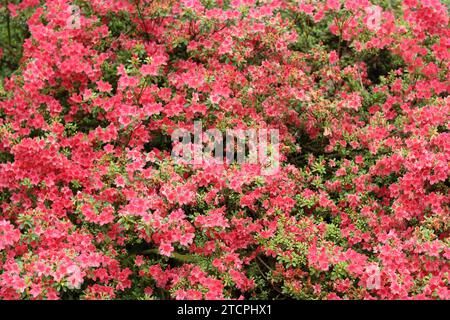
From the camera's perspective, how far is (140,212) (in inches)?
132

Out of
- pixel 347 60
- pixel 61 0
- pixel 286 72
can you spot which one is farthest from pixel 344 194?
pixel 61 0

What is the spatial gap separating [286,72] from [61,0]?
1.69 meters

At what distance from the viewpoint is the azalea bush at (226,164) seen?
11.3 ft

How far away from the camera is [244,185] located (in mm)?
3797

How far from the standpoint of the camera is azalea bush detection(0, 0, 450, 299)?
344cm

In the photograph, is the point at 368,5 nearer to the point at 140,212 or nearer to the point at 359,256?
the point at 359,256

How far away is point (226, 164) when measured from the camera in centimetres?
382

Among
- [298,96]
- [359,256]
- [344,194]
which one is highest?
[298,96]
